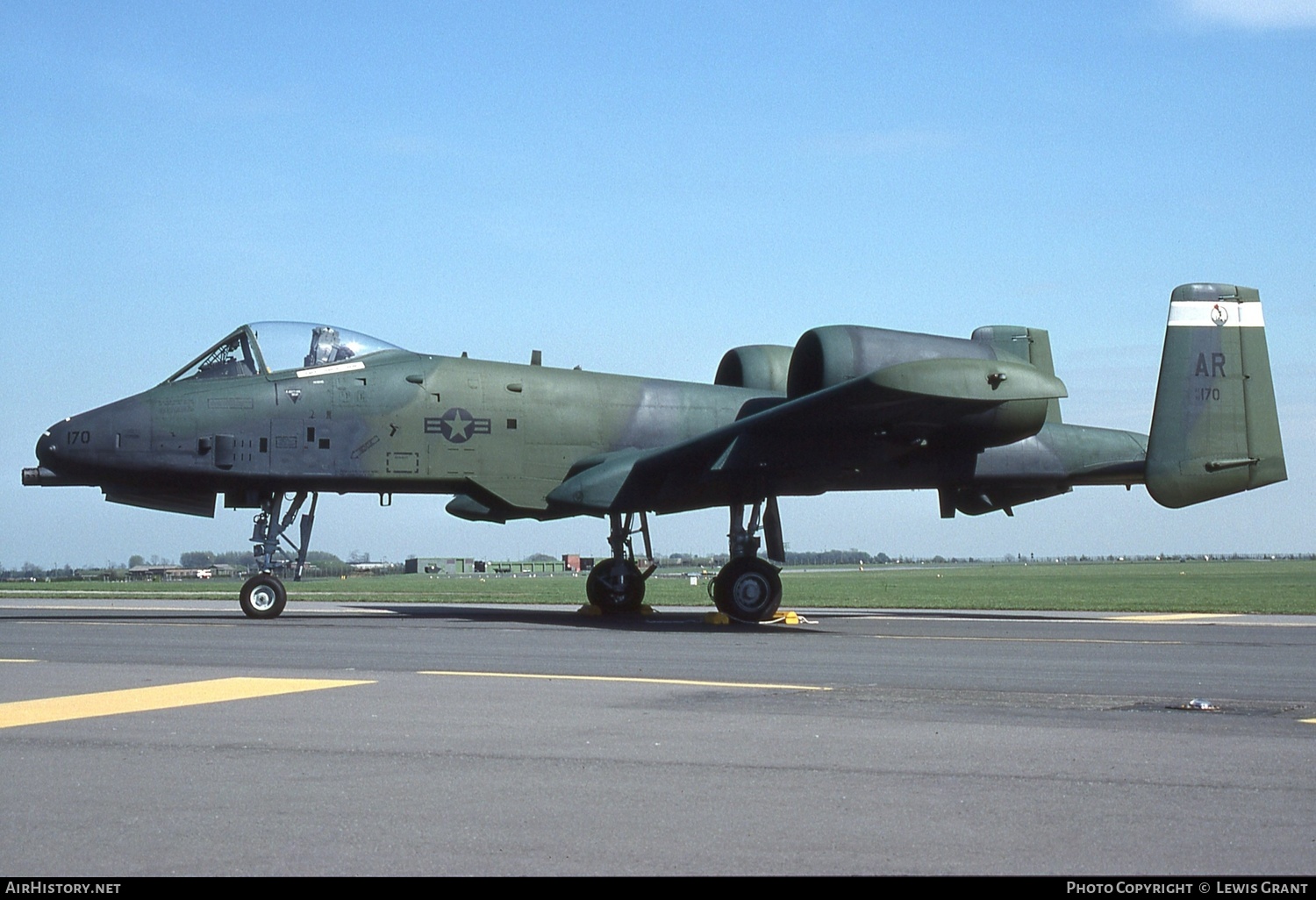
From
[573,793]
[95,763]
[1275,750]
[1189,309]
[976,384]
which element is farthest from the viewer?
[1189,309]

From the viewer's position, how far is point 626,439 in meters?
22.0

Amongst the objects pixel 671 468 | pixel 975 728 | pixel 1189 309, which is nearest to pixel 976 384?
pixel 671 468

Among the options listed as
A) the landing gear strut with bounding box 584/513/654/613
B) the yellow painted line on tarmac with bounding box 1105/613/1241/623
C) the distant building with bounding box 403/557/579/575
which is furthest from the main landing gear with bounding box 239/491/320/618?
the distant building with bounding box 403/557/579/575

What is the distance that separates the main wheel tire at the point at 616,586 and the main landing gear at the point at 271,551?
184 inches

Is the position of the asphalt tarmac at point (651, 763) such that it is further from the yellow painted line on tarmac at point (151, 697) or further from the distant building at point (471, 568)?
the distant building at point (471, 568)

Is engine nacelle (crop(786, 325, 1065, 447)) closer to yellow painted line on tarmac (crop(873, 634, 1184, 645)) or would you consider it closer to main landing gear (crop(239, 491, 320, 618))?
yellow painted line on tarmac (crop(873, 634, 1184, 645))

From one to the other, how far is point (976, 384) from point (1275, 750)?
986 cm

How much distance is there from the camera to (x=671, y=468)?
65.2ft

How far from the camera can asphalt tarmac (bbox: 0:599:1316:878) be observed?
15.6 ft

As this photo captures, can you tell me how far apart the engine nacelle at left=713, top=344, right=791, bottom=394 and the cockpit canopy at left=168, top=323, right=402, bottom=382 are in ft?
23.0

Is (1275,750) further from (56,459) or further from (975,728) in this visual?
(56,459)

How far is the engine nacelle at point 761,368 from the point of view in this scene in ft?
78.7

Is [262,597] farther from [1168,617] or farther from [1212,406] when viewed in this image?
[1212,406]

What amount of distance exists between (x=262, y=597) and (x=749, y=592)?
291 inches
